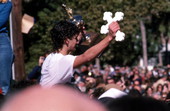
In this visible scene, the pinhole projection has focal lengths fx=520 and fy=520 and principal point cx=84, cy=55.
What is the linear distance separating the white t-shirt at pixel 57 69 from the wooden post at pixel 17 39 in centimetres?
702

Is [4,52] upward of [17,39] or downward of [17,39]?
downward

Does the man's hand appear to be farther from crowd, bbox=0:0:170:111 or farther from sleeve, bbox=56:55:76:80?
sleeve, bbox=56:55:76:80

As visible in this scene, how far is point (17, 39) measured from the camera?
11.2 m

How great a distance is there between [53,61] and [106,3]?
1377 cm

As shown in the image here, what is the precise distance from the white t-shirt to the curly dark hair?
4.2 inches

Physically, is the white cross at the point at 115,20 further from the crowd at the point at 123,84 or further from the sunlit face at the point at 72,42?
the crowd at the point at 123,84

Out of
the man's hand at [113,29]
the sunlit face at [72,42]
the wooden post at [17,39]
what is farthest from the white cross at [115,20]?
the wooden post at [17,39]

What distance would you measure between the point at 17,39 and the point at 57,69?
24.4 ft

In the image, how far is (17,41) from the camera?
11.2 metres

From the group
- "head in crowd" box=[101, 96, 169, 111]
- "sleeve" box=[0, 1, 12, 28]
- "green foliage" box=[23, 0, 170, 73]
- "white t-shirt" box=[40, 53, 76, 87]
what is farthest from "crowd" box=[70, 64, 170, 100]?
"head in crowd" box=[101, 96, 169, 111]

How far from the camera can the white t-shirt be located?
12.3 ft

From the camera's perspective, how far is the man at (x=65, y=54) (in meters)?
3.65

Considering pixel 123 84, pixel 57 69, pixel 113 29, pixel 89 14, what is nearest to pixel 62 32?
pixel 57 69

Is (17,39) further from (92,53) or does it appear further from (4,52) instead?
(92,53)
